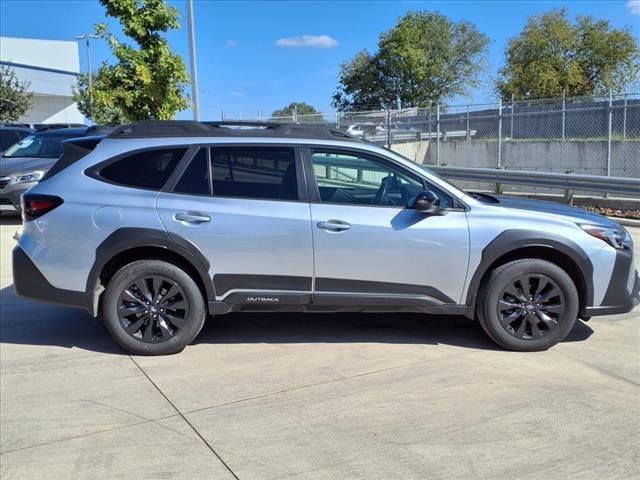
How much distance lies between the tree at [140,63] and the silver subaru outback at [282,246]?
29.5 ft

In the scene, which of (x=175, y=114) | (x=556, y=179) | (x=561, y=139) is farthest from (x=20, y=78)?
(x=556, y=179)

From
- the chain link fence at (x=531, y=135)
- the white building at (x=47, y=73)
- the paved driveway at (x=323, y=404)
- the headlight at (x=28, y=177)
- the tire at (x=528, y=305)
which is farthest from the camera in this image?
the white building at (x=47, y=73)

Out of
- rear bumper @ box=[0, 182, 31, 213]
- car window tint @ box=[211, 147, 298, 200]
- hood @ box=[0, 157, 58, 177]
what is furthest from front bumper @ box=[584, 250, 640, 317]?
hood @ box=[0, 157, 58, 177]

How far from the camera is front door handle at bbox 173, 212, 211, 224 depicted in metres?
4.60

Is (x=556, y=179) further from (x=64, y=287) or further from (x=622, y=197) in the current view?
(x=64, y=287)

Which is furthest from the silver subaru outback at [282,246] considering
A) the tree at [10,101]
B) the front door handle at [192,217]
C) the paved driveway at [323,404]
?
the tree at [10,101]

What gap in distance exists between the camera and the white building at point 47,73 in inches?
2208

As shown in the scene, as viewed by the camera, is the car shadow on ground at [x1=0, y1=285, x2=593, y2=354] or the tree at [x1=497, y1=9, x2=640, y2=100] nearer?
the car shadow on ground at [x1=0, y1=285, x2=593, y2=354]

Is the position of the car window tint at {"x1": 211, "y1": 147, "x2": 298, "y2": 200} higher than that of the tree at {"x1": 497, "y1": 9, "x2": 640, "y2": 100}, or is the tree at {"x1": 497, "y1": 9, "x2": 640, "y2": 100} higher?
the tree at {"x1": 497, "y1": 9, "x2": 640, "y2": 100}

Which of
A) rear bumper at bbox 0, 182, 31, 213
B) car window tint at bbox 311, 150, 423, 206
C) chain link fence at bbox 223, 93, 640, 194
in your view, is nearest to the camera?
car window tint at bbox 311, 150, 423, 206

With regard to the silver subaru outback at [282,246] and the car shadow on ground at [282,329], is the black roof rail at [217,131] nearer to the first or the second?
the silver subaru outback at [282,246]

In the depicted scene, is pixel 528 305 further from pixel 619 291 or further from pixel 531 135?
pixel 531 135

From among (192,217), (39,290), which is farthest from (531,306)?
(39,290)

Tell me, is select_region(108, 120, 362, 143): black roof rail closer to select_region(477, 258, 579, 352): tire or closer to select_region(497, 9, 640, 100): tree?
select_region(477, 258, 579, 352): tire
